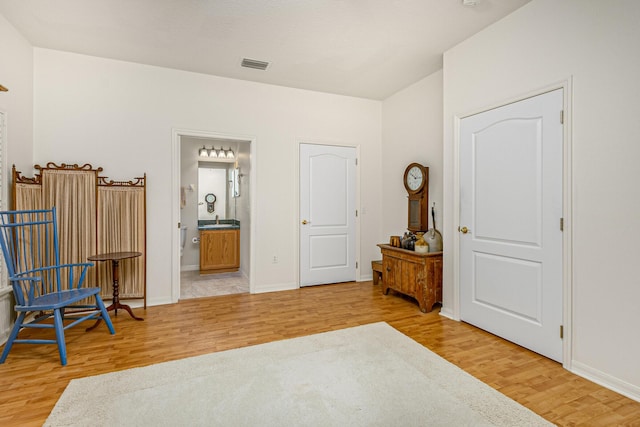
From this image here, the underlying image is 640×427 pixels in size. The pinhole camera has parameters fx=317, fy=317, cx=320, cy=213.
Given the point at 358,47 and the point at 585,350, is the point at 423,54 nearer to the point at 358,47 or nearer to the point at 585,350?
the point at 358,47

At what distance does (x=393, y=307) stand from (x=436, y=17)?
9.81ft

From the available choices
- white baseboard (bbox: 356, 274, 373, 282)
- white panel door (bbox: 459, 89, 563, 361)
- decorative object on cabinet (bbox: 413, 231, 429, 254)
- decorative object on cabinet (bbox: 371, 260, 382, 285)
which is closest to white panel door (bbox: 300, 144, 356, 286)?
white baseboard (bbox: 356, 274, 373, 282)

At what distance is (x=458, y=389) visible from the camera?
6.73 ft

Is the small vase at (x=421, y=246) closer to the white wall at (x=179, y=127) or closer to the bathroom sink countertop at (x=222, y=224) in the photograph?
the white wall at (x=179, y=127)

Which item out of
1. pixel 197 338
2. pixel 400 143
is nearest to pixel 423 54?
pixel 400 143

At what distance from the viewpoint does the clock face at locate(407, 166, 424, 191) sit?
163 inches

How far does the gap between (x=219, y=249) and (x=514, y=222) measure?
14.8 ft

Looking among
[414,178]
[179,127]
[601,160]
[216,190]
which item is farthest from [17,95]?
[601,160]

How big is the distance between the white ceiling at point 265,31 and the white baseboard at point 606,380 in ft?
9.33

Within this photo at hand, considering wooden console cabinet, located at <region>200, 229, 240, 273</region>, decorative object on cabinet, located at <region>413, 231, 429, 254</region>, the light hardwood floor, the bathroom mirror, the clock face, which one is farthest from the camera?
the bathroom mirror

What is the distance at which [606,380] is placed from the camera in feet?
6.98

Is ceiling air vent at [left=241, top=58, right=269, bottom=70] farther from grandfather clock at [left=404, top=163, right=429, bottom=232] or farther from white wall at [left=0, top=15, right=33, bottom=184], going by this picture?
grandfather clock at [left=404, top=163, right=429, bottom=232]

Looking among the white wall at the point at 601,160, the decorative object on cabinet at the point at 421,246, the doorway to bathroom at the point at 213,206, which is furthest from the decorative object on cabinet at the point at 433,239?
the doorway to bathroom at the point at 213,206

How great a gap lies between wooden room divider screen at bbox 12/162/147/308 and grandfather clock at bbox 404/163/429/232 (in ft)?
10.9
